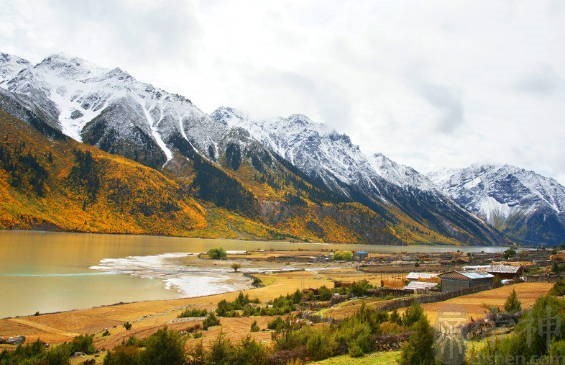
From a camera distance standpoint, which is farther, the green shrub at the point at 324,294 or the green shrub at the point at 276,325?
the green shrub at the point at 324,294

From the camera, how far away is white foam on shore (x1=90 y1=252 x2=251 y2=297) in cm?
5603

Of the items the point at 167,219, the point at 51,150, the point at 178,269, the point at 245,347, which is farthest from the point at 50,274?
the point at 51,150

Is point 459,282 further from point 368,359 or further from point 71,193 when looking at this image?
point 71,193

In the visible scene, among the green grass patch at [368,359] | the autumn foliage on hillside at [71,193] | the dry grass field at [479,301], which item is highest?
the autumn foliage on hillside at [71,193]

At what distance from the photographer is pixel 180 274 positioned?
67.9 meters

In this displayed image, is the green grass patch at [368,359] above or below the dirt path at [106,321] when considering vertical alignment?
above

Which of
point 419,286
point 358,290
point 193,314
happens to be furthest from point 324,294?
point 193,314

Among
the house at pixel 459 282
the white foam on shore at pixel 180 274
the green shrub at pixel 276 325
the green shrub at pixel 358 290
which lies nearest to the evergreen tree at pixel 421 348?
the green shrub at pixel 276 325

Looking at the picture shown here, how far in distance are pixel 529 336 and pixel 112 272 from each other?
59.0m

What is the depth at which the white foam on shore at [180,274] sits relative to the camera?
184ft

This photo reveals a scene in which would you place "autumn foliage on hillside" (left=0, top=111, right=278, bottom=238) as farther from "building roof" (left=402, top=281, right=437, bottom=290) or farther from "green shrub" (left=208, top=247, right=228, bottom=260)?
"building roof" (left=402, top=281, right=437, bottom=290)

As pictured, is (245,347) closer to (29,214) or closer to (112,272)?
(112,272)

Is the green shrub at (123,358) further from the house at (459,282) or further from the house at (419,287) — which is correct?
the house at (459,282)

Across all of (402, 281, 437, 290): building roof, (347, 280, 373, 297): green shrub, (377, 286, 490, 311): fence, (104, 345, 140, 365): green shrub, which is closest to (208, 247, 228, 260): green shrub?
(347, 280, 373, 297): green shrub
